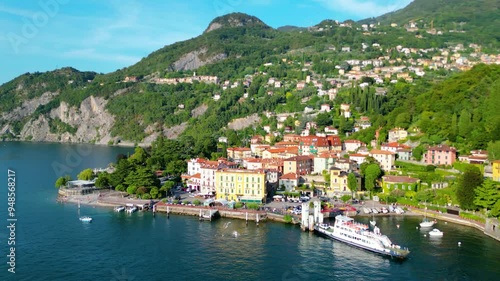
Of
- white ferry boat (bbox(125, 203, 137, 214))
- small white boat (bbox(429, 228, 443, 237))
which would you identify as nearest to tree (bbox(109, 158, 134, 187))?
white ferry boat (bbox(125, 203, 137, 214))

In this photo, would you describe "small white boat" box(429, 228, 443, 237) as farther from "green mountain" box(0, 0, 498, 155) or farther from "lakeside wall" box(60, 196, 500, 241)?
"green mountain" box(0, 0, 498, 155)

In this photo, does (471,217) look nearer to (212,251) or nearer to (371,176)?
(371,176)

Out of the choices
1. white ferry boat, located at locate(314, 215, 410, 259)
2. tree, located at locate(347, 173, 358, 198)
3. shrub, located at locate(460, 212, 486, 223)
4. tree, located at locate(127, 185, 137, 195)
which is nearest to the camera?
white ferry boat, located at locate(314, 215, 410, 259)

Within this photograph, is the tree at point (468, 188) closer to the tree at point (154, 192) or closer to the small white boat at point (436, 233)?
the small white boat at point (436, 233)

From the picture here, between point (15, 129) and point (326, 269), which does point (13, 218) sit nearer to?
point (326, 269)

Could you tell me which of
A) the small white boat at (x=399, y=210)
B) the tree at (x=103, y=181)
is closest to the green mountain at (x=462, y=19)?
the small white boat at (x=399, y=210)

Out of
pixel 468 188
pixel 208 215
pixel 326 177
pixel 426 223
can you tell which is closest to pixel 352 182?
pixel 326 177
